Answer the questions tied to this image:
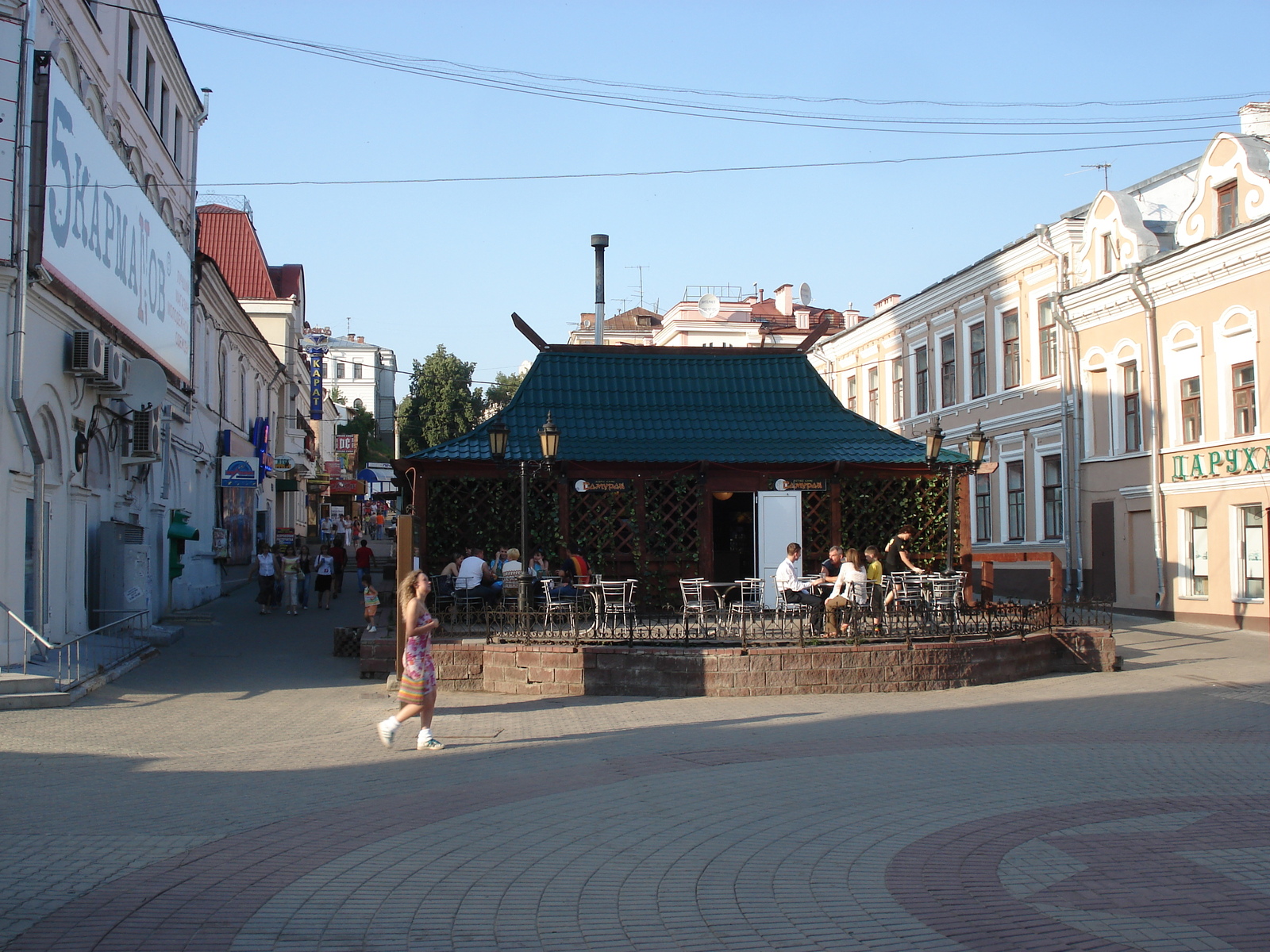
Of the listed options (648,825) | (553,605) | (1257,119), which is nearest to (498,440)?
(553,605)

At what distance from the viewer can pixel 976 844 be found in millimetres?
7223

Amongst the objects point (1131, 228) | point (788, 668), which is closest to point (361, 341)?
point (1131, 228)

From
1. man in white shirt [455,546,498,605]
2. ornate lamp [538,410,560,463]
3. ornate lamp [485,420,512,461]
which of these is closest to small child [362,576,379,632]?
man in white shirt [455,546,498,605]

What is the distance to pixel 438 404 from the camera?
60562 millimetres

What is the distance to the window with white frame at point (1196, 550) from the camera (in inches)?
926

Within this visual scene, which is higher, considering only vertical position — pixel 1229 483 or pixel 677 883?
pixel 1229 483

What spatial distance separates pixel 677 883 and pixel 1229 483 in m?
19.7

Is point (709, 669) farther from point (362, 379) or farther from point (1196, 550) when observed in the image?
point (362, 379)

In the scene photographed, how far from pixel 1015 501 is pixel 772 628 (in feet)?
59.4

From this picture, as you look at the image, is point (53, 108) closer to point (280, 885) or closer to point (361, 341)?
point (280, 885)

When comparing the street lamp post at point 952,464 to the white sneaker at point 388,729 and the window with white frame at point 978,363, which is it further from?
the window with white frame at point 978,363

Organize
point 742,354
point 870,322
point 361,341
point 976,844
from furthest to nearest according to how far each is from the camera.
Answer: point 361,341, point 870,322, point 742,354, point 976,844

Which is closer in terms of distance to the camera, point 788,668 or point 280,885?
point 280,885

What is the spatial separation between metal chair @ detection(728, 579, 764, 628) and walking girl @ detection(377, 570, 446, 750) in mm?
4566
